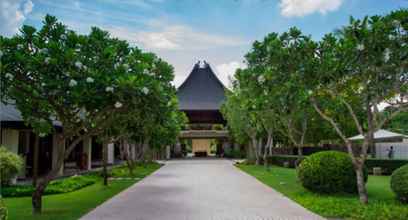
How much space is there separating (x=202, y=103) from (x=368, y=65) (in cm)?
3188

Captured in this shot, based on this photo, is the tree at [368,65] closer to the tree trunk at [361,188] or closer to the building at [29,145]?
the tree trunk at [361,188]

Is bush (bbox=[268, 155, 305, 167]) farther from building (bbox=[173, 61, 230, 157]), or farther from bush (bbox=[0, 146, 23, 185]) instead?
bush (bbox=[0, 146, 23, 185])

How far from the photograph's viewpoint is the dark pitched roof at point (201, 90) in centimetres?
4022

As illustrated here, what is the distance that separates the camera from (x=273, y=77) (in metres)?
10.7

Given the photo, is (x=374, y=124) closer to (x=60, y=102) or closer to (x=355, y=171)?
(x=355, y=171)

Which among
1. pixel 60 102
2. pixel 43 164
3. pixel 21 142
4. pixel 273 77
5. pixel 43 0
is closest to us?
pixel 43 0

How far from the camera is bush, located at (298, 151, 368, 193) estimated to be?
10000mm

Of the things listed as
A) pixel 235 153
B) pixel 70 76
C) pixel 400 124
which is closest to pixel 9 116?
pixel 70 76

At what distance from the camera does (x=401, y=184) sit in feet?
27.8

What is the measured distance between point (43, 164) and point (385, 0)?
650 inches

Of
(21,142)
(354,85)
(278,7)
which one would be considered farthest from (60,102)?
(21,142)

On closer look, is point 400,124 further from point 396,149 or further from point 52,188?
point 52,188

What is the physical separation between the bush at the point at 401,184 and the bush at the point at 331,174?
52.2 inches

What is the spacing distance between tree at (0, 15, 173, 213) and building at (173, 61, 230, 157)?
102 feet
